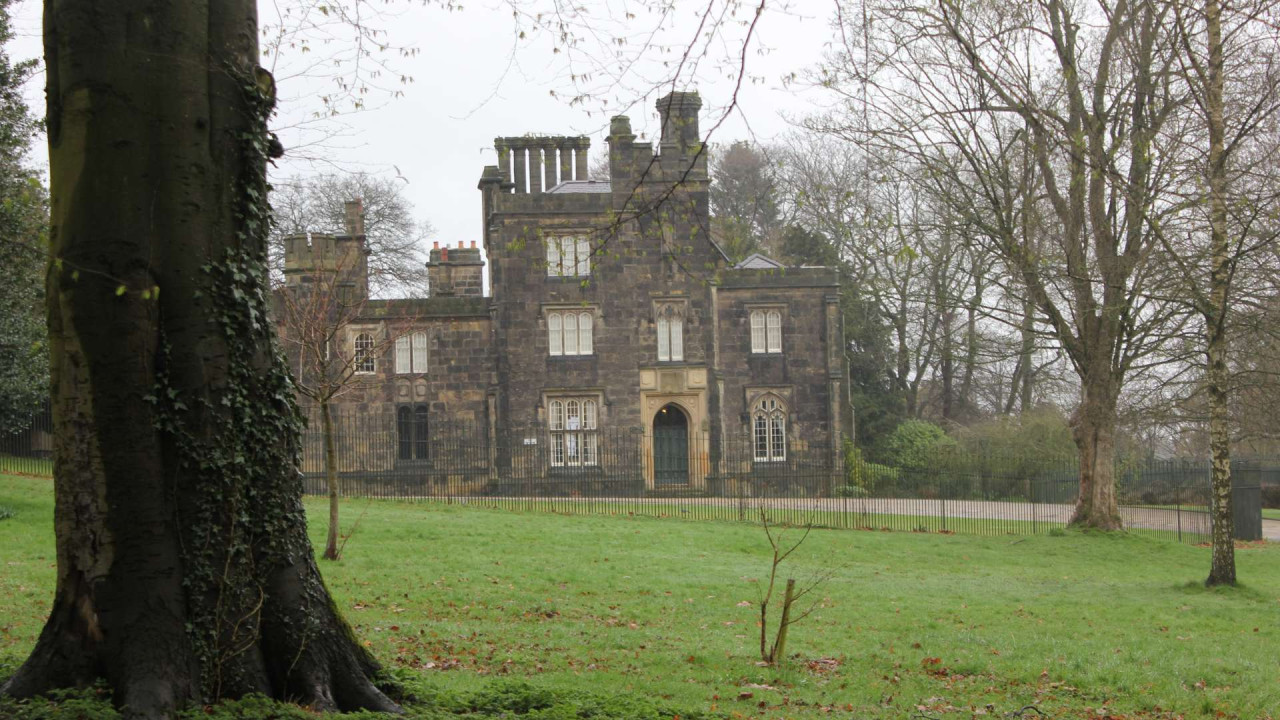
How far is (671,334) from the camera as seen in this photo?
38.2 meters

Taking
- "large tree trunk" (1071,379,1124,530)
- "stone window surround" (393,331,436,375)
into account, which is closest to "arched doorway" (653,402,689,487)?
"stone window surround" (393,331,436,375)

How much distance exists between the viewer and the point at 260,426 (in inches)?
267

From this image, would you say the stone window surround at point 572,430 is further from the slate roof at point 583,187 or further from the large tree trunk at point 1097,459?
the large tree trunk at point 1097,459

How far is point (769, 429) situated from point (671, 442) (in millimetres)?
3336

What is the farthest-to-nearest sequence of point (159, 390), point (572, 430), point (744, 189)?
1. point (744, 189)
2. point (572, 430)
3. point (159, 390)

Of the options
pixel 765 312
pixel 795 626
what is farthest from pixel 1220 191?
pixel 765 312

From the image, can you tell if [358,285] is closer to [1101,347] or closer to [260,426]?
[1101,347]

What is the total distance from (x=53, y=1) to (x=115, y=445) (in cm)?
250

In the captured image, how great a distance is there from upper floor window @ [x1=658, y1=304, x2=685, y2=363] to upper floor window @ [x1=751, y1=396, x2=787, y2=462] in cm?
321

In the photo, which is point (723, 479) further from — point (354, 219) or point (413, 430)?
point (354, 219)

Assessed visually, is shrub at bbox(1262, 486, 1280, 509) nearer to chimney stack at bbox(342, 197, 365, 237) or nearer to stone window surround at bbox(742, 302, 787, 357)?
stone window surround at bbox(742, 302, 787, 357)

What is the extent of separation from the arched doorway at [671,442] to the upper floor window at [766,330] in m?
3.42

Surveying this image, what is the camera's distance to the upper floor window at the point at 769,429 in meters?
38.4

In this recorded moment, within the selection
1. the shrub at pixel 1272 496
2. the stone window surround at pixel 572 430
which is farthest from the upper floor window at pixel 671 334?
the shrub at pixel 1272 496
